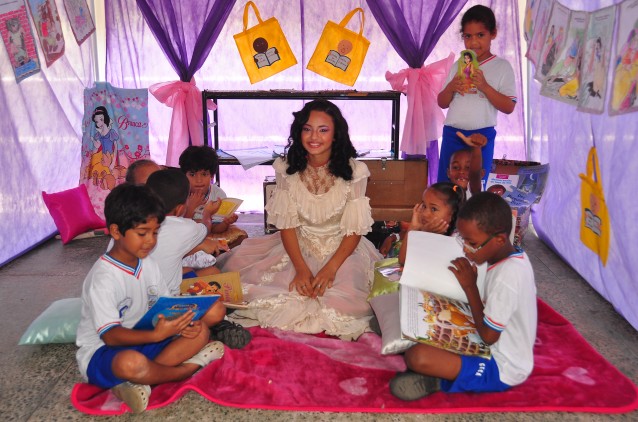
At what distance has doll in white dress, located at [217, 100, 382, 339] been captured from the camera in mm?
2836

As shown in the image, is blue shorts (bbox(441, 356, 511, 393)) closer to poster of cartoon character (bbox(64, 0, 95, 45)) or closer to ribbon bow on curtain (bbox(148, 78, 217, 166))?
ribbon bow on curtain (bbox(148, 78, 217, 166))

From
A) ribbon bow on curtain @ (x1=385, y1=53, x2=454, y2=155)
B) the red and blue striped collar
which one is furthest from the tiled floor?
ribbon bow on curtain @ (x1=385, y1=53, x2=454, y2=155)

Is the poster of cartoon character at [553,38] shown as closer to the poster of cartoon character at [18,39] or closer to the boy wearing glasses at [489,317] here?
the boy wearing glasses at [489,317]

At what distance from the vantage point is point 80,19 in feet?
15.3

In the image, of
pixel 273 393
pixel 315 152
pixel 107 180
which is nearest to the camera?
pixel 273 393

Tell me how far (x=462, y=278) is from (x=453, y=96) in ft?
6.14

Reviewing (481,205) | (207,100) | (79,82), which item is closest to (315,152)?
(481,205)

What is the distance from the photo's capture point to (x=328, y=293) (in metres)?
2.87

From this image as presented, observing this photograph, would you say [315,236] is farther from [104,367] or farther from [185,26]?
[185,26]

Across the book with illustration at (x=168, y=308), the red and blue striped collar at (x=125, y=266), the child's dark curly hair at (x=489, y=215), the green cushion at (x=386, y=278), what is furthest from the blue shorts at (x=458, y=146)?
the red and blue striped collar at (x=125, y=266)

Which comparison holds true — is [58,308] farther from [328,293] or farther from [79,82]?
[79,82]

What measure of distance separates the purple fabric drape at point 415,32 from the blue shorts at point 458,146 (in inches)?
36.6

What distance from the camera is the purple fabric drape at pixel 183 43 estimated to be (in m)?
4.82

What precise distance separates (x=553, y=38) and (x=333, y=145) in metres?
1.81
